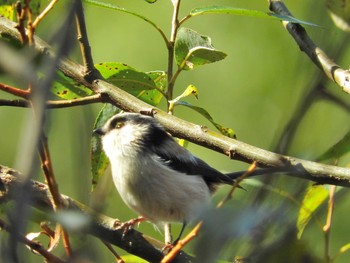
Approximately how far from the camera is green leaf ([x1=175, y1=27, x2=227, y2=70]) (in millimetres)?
1468

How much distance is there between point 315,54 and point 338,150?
0.62ft

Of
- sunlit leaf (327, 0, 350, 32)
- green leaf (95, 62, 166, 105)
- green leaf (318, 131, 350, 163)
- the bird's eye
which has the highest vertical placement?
sunlit leaf (327, 0, 350, 32)

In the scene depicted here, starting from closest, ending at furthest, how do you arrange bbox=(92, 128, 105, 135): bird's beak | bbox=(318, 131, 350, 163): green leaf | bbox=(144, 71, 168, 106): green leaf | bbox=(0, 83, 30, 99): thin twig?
bbox=(0, 83, 30, 99): thin twig, bbox=(318, 131, 350, 163): green leaf, bbox=(144, 71, 168, 106): green leaf, bbox=(92, 128, 105, 135): bird's beak

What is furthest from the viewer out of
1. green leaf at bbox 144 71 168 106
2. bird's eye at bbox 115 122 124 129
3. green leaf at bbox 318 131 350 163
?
bird's eye at bbox 115 122 124 129

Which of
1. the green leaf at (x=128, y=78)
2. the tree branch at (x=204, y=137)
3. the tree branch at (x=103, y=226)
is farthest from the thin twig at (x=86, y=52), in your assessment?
→ the tree branch at (x=103, y=226)

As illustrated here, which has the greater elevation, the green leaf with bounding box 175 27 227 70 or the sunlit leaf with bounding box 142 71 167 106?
the green leaf with bounding box 175 27 227 70

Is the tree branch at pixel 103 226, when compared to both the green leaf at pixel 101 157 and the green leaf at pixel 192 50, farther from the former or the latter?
the green leaf at pixel 192 50

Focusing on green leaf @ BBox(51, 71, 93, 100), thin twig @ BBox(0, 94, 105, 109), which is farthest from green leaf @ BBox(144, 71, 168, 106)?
thin twig @ BBox(0, 94, 105, 109)

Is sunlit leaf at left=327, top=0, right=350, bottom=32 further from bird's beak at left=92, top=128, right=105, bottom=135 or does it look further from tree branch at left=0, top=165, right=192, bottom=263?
bird's beak at left=92, top=128, right=105, bottom=135

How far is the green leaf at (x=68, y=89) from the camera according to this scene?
1381 mm

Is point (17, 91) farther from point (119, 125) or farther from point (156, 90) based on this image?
point (119, 125)

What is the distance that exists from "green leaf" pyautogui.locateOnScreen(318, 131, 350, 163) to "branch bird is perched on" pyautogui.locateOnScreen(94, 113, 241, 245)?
1.62 feet

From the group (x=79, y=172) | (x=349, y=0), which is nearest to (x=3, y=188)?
(x=79, y=172)

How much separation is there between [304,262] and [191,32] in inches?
30.7
